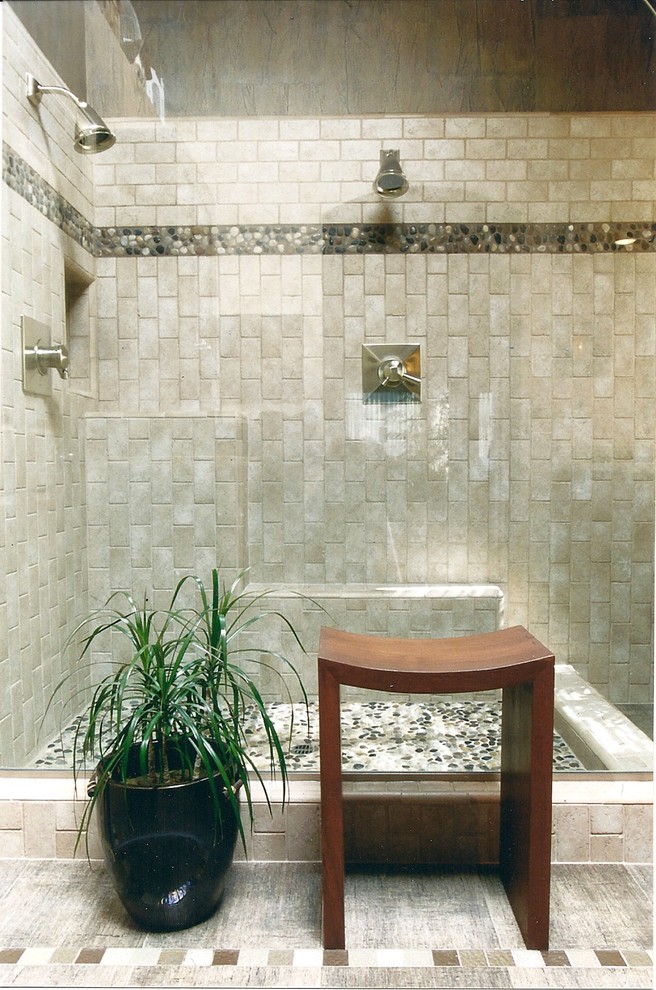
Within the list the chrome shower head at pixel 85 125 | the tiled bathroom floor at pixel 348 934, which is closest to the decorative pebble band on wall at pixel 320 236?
the chrome shower head at pixel 85 125

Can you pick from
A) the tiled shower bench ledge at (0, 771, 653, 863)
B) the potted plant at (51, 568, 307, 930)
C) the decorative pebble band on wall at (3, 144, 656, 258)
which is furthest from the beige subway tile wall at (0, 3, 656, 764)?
the potted plant at (51, 568, 307, 930)

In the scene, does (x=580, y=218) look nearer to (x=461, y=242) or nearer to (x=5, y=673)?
(x=461, y=242)

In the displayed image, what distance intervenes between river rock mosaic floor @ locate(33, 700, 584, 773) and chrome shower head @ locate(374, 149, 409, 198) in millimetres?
1285

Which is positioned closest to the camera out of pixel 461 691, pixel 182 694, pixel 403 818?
pixel 461 691

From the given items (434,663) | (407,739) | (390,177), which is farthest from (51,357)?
(407,739)

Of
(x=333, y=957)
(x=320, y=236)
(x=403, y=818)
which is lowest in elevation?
(x=333, y=957)

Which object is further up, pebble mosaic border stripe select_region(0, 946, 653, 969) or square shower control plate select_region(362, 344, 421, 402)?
square shower control plate select_region(362, 344, 421, 402)

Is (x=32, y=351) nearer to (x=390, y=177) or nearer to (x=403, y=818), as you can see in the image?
(x=390, y=177)

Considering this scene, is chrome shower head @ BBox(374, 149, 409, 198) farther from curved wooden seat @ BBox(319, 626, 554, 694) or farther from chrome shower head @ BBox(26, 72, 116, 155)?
curved wooden seat @ BBox(319, 626, 554, 694)

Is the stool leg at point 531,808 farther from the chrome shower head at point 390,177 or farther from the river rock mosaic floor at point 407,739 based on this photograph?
the chrome shower head at point 390,177

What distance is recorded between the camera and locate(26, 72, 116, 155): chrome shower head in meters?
1.81

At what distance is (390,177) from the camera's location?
70.9 inches

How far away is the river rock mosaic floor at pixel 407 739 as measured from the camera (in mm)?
1816

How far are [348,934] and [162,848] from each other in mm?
433
